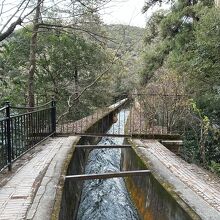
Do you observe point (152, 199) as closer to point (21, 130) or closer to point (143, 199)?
point (143, 199)

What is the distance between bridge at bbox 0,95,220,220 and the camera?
4.51 meters

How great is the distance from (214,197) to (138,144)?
4.10 metres

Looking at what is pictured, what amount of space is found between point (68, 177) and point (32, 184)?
0.66 metres

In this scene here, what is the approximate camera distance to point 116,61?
17.6 meters

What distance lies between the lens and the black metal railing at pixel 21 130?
593 centimetres

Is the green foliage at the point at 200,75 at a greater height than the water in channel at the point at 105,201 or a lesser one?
greater

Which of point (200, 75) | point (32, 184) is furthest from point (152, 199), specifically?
point (200, 75)

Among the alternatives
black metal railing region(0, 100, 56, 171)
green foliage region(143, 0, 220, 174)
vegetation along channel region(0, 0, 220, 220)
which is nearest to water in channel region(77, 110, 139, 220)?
vegetation along channel region(0, 0, 220, 220)

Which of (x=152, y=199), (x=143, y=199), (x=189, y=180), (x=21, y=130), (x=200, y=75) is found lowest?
(x=143, y=199)

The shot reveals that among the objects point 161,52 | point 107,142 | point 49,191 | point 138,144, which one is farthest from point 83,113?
point 49,191

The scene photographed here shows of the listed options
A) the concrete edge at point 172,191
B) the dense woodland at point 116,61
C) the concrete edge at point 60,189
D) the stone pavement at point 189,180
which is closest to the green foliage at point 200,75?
the dense woodland at point 116,61

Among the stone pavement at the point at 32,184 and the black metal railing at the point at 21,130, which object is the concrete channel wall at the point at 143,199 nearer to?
the stone pavement at the point at 32,184

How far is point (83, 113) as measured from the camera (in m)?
18.0

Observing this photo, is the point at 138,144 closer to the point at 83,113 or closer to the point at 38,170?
the point at 38,170
